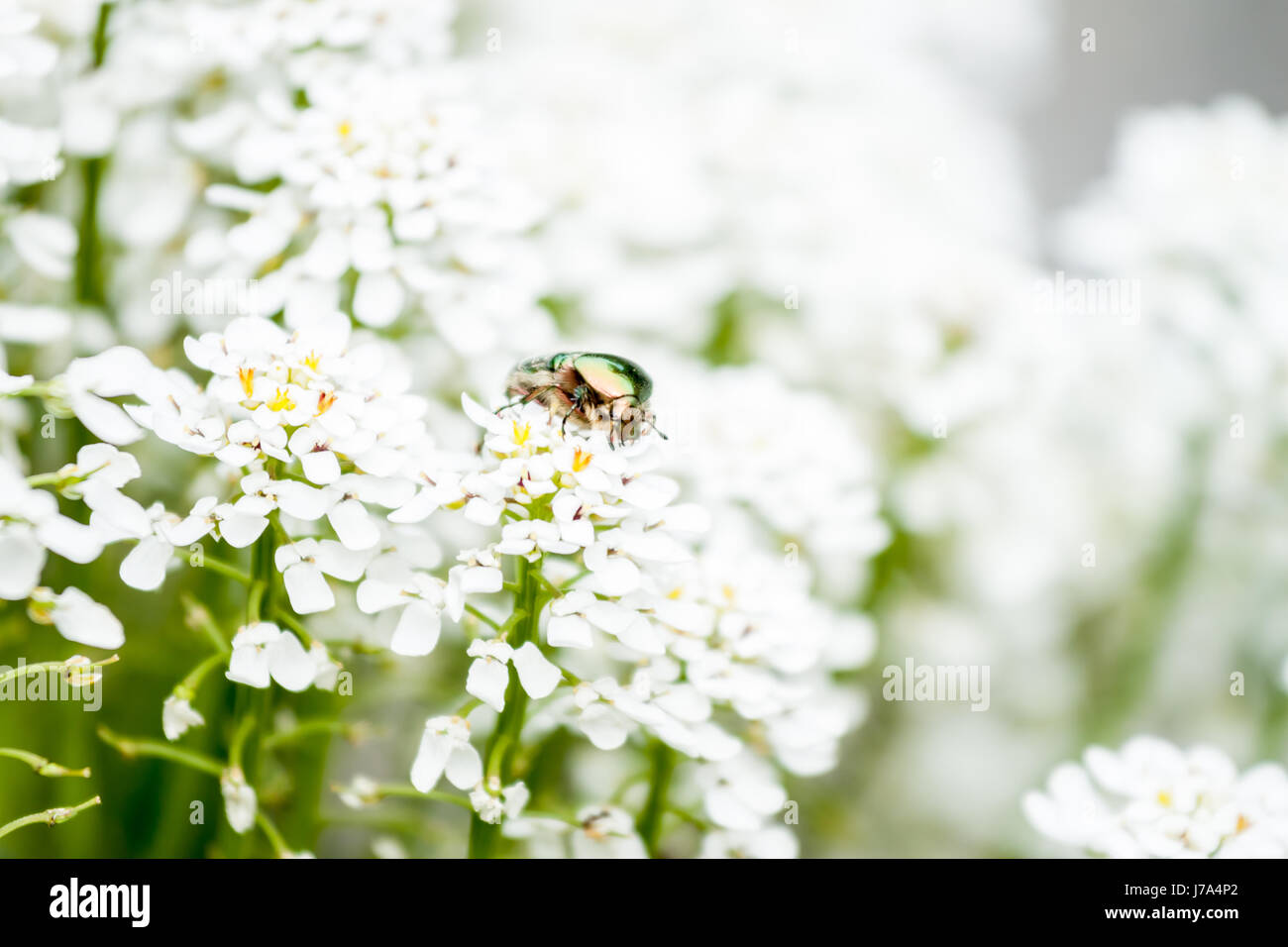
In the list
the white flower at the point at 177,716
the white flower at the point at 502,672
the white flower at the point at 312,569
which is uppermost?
the white flower at the point at 312,569

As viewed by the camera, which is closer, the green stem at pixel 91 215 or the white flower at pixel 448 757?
the white flower at pixel 448 757

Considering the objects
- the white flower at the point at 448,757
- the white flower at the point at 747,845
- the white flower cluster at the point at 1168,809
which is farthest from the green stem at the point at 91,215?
the white flower cluster at the point at 1168,809

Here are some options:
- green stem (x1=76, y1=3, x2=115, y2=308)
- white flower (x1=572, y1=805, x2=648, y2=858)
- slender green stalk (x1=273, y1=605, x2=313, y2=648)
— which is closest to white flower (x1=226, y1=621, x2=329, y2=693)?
slender green stalk (x1=273, y1=605, x2=313, y2=648)

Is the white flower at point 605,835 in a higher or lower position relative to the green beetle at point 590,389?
lower

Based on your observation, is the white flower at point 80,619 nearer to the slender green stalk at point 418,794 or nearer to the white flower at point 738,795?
the slender green stalk at point 418,794
